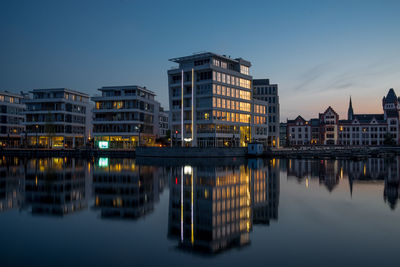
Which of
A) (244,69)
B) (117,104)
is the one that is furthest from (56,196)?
(117,104)

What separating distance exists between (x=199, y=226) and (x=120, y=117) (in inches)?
3929

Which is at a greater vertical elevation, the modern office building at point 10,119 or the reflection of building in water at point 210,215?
the modern office building at point 10,119

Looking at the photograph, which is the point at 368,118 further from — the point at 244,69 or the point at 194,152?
the point at 194,152

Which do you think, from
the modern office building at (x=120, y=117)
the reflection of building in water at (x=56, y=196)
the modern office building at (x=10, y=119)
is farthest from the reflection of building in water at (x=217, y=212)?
the modern office building at (x=10, y=119)

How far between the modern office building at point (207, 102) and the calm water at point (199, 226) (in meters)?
60.7

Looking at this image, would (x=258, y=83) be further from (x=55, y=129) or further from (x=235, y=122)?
(x=55, y=129)

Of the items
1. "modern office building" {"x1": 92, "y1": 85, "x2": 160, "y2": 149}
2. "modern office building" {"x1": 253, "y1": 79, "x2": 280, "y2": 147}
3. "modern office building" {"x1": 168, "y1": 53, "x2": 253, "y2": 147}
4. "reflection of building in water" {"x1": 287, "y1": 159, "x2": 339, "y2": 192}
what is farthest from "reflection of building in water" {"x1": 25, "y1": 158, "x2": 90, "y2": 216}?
"modern office building" {"x1": 253, "y1": 79, "x2": 280, "y2": 147}

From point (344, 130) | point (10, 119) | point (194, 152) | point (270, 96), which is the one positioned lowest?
point (194, 152)

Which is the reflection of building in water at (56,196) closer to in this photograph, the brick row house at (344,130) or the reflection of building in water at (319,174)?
the reflection of building in water at (319,174)

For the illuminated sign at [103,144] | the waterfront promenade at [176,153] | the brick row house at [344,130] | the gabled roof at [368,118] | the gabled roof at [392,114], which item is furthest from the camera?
the gabled roof at [368,118]

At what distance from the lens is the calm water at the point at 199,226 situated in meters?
12.5

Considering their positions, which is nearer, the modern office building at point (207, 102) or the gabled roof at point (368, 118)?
the modern office building at point (207, 102)

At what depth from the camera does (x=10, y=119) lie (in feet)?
447

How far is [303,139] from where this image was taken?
172750 millimetres
